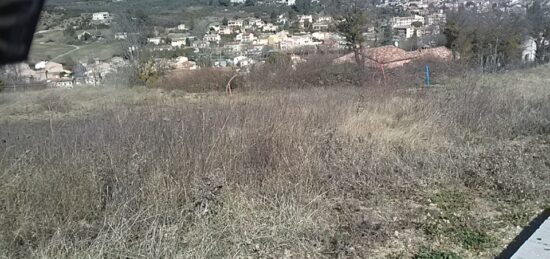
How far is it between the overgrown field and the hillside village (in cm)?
1385

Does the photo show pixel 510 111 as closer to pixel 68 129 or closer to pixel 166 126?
pixel 166 126

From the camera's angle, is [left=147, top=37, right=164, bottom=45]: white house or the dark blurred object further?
[left=147, top=37, right=164, bottom=45]: white house

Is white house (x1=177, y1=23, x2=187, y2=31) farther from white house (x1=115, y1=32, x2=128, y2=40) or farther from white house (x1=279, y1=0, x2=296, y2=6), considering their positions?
white house (x1=279, y1=0, x2=296, y2=6)

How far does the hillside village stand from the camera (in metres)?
23.9

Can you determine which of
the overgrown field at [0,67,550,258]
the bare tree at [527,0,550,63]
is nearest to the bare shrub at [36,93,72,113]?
the overgrown field at [0,67,550,258]

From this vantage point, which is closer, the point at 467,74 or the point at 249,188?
the point at 249,188

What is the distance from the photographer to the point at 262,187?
5.25 m

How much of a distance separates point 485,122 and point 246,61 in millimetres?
14935

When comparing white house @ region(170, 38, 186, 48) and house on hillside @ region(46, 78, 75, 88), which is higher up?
white house @ region(170, 38, 186, 48)

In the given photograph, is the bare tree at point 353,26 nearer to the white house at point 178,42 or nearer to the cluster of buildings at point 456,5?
the cluster of buildings at point 456,5

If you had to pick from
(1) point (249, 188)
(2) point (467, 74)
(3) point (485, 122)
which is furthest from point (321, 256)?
(2) point (467, 74)

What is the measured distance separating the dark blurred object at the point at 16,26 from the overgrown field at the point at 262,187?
9.46 feet

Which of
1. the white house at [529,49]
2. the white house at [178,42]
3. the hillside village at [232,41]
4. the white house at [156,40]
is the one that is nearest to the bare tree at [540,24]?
the white house at [529,49]

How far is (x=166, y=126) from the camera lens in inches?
233
